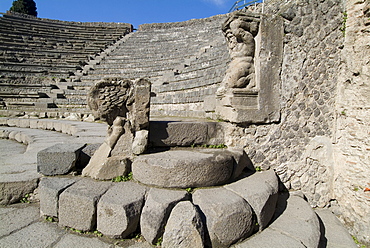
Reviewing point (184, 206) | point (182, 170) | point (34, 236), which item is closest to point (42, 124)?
point (34, 236)

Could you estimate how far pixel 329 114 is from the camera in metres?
3.07

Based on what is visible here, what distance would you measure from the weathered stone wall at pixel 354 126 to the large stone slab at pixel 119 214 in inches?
104

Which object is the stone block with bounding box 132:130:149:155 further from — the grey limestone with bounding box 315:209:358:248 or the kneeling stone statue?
the grey limestone with bounding box 315:209:358:248

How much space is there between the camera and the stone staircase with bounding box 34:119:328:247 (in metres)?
1.84

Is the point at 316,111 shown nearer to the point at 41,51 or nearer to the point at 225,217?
the point at 225,217

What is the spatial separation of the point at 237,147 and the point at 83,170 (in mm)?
1971

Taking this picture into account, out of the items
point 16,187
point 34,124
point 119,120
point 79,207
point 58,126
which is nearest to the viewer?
point 79,207

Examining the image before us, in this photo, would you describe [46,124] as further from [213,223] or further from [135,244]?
[213,223]

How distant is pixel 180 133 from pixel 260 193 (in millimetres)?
1167

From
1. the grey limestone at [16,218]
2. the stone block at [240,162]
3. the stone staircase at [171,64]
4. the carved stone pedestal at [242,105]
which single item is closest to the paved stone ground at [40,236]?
the grey limestone at [16,218]

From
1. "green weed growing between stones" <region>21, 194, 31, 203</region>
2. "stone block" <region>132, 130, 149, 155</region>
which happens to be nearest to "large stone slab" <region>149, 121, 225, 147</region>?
"stone block" <region>132, 130, 149, 155</region>

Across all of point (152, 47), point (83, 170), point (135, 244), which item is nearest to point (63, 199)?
point (83, 170)

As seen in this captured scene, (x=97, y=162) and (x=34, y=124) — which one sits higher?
(x=34, y=124)

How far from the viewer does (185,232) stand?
1736 mm
